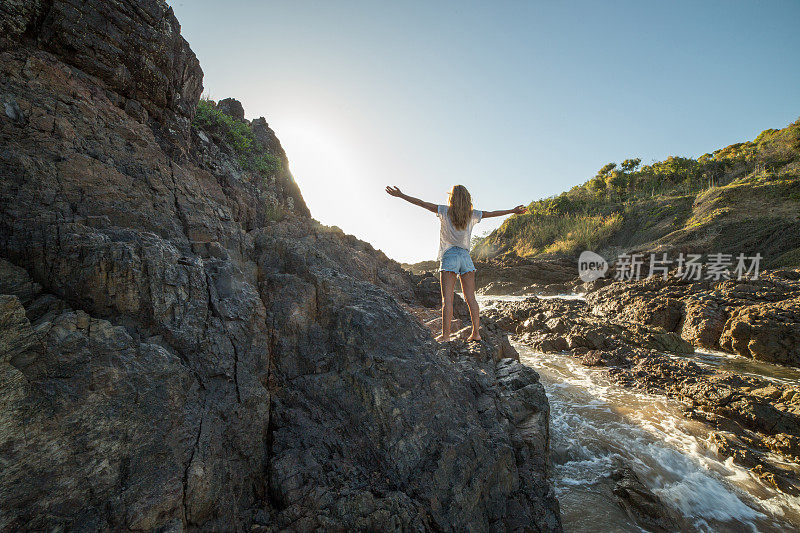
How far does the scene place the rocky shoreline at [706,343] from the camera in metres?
4.35

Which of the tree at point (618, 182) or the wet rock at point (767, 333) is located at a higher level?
the tree at point (618, 182)

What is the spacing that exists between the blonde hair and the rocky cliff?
59.5 inches

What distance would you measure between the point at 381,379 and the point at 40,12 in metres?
4.35

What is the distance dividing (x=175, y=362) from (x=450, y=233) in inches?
125

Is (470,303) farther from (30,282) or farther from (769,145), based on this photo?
(769,145)

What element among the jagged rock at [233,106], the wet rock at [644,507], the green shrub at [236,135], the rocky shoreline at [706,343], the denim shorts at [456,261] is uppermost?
the jagged rock at [233,106]

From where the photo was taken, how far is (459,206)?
4.11 meters

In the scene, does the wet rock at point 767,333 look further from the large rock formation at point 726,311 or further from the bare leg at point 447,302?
the bare leg at point 447,302

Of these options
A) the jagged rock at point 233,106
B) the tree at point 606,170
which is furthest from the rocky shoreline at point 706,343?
the tree at point 606,170

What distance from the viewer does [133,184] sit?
9.12 ft

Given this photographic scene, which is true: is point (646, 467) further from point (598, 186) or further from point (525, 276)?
point (598, 186)

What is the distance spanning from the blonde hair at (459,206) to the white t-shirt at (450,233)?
0.06 meters

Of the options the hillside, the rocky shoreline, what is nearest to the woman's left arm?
the rocky shoreline

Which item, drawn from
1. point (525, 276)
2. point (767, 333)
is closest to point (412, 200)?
point (767, 333)
